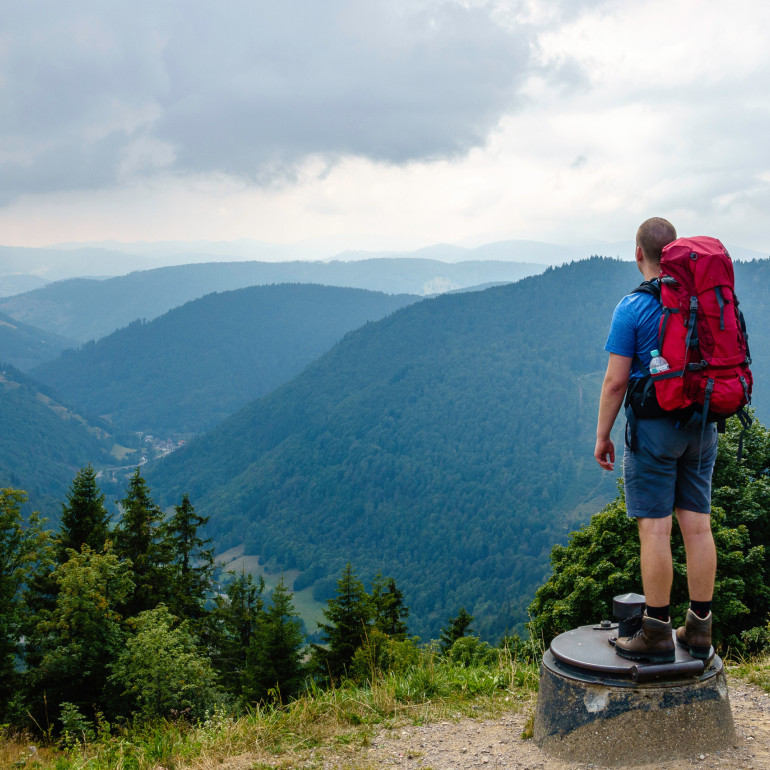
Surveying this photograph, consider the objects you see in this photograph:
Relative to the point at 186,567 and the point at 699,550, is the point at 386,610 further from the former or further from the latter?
the point at 699,550

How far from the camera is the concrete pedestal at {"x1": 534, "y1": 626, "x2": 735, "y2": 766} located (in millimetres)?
4094

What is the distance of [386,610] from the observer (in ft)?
116

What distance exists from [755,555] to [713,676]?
55.2 ft

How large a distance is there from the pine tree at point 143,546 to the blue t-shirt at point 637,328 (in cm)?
2849

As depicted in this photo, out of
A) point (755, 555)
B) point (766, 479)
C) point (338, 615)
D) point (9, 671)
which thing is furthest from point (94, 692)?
point (766, 479)

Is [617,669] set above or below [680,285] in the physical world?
below

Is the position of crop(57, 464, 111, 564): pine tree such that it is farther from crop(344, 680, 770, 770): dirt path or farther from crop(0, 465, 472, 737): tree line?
crop(344, 680, 770, 770): dirt path

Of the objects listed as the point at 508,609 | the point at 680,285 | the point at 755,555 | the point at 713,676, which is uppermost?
the point at 680,285

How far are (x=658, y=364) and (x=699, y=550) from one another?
4.14 feet

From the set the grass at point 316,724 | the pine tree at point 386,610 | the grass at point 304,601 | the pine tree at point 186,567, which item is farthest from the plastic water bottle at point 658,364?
the grass at point 304,601

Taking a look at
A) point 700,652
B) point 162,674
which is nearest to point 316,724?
point 700,652

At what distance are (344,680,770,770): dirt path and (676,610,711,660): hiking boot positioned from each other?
0.56 metres

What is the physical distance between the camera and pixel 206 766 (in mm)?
4438

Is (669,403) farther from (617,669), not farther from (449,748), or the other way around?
(449,748)
